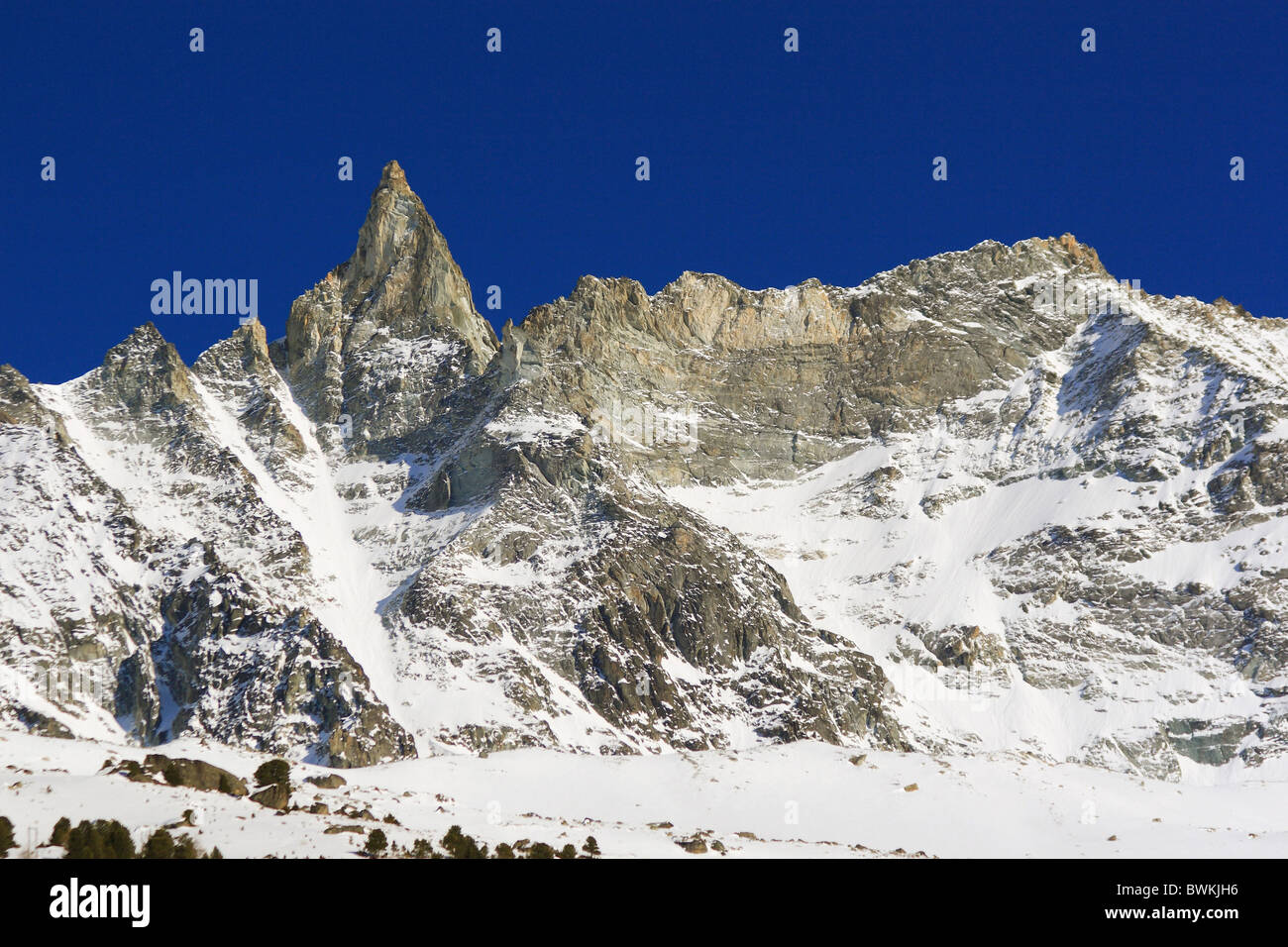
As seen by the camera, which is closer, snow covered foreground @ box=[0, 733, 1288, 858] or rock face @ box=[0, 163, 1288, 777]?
snow covered foreground @ box=[0, 733, 1288, 858]

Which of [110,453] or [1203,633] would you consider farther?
[110,453]

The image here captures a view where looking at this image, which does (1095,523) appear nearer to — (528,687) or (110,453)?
(528,687)

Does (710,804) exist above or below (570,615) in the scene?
below

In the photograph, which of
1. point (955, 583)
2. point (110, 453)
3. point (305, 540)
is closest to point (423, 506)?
point (305, 540)

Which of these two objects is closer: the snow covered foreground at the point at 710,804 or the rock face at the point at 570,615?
the snow covered foreground at the point at 710,804

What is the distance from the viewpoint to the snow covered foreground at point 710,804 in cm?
4488

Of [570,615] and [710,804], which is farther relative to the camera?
[570,615]

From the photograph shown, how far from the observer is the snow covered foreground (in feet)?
147

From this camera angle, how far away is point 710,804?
256ft

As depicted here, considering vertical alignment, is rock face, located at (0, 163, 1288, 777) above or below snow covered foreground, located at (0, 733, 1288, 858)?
above

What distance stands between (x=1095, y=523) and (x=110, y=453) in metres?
131

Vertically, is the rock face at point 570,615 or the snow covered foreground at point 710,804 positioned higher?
the rock face at point 570,615

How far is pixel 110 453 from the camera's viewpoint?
191 metres
